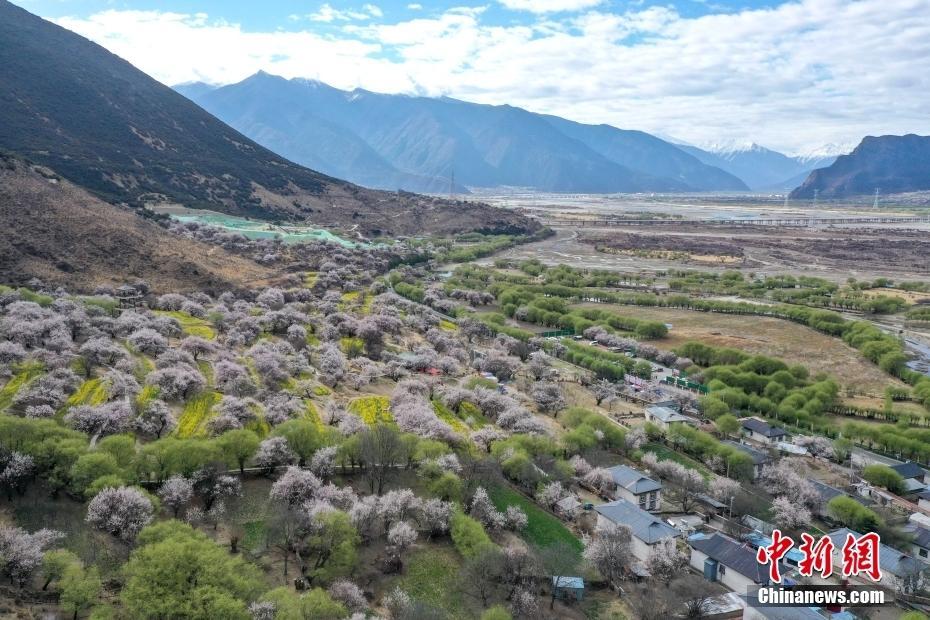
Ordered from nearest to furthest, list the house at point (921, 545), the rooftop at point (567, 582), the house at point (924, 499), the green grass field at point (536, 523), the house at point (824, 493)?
the rooftop at point (567, 582), the green grass field at point (536, 523), the house at point (921, 545), the house at point (824, 493), the house at point (924, 499)

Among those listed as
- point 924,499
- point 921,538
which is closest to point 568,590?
point 921,538

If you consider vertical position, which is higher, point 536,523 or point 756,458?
point 756,458

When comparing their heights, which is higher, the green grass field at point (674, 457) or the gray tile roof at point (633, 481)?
the gray tile roof at point (633, 481)

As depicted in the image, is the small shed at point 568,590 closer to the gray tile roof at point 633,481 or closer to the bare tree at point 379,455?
the gray tile roof at point 633,481

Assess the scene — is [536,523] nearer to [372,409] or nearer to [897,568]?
[372,409]

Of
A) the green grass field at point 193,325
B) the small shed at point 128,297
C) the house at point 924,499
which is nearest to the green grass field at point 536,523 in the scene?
the house at point 924,499

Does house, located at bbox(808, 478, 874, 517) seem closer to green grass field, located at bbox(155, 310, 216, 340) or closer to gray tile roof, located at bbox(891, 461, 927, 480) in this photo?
gray tile roof, located at bbox(891, 461, 927, 480)

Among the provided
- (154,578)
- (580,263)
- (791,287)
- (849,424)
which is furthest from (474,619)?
(580,263)
